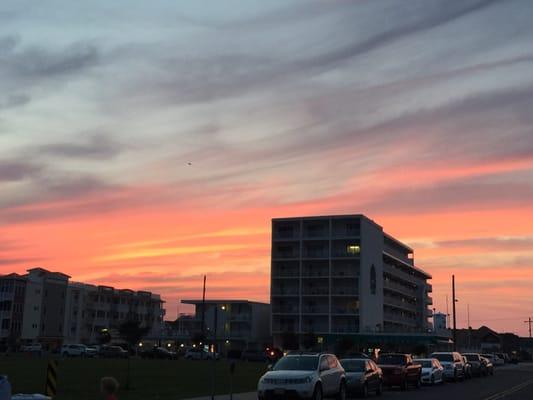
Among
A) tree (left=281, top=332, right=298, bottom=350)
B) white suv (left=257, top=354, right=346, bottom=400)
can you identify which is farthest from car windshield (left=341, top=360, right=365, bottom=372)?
tree (left=281, top=332, right=298, bottom=350)

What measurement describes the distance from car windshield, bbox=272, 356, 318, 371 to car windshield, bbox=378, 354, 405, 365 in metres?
12.2

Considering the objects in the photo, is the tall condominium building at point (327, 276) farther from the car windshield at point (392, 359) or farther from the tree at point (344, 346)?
the car windshield at point (392, 359)

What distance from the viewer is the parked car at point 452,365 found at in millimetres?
42531

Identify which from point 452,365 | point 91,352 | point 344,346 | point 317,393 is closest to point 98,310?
point 91,352

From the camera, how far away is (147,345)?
400 ft

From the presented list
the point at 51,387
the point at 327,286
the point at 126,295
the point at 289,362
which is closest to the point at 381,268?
the point at 327,286

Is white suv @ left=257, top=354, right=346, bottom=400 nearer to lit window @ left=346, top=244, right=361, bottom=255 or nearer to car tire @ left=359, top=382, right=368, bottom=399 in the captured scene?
car tire @ left=359, top=382, right=368, bottom=399

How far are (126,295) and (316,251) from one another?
52185 millimetres

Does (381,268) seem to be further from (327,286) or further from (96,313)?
(96,313)

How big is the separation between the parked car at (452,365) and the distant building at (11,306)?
89887 millimetres

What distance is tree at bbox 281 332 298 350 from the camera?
93.6 metres

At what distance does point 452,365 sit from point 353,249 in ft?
189

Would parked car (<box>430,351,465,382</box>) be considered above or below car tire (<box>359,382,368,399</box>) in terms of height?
above

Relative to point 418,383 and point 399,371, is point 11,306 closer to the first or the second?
point 418,383
